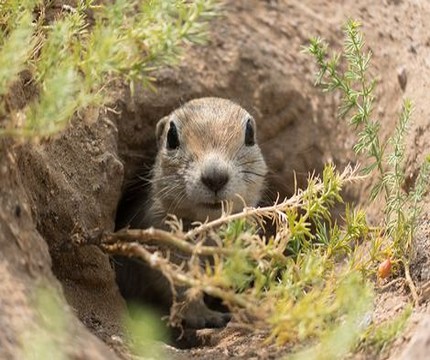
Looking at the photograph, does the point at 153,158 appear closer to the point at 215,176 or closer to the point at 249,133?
the point at 249,133

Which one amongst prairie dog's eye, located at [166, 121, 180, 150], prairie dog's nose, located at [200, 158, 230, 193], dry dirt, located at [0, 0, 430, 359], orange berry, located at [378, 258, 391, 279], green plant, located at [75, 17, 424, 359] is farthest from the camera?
prairie dog's eye, located at [166, 121, 180, 150]

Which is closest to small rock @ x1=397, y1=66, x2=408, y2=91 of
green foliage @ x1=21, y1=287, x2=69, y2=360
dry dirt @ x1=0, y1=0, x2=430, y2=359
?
dry dirt @ x1=0, y1=0, x2=430, y2=359

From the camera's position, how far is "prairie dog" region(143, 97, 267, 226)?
488 cm

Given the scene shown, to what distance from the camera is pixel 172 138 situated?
18.0 feet

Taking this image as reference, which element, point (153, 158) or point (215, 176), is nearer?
point (215, 176)

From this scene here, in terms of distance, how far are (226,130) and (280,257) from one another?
219cm

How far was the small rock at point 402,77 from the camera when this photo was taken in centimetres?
530

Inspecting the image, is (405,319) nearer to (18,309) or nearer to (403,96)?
(18,309)

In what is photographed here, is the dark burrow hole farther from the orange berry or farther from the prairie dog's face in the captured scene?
the orange berry

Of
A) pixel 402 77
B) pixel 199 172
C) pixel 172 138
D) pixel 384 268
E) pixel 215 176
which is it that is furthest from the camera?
pixel 172 138

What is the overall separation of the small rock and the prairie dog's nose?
4.36 feet

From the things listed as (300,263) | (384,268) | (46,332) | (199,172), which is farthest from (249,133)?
(46,332)

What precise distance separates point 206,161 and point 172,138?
2.09ft

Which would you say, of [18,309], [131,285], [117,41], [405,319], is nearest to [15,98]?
[117,41]
